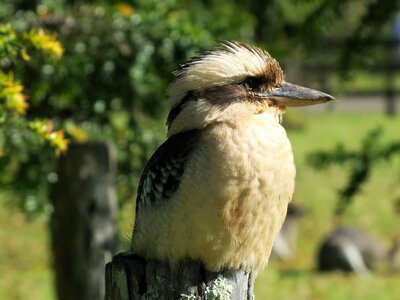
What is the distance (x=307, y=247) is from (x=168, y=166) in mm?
8537

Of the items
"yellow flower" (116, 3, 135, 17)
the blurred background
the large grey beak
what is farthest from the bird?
the large grey beak

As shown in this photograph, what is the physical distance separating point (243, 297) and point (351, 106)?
79.4ft

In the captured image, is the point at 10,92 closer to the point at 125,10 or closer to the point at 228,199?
the point at 228,199

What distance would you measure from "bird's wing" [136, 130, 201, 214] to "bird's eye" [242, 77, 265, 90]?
0.81 feet

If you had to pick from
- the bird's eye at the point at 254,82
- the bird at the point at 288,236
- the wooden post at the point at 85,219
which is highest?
the bird at the point at 288,236

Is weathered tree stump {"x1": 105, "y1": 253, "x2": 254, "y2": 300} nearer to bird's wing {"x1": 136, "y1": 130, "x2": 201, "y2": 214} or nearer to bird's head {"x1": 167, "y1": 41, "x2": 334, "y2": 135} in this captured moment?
bird's wing {"x1": 136, "y1": 130, "x2": 201, "y2": 214}

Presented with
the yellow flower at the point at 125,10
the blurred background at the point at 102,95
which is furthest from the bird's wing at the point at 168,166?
the yellow flower at the point at 125,10

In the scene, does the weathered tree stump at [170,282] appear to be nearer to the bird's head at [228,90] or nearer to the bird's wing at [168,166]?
the bird's wing at [168,166]

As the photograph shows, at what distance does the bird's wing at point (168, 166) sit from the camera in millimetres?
2529

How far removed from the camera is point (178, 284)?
2.45 m

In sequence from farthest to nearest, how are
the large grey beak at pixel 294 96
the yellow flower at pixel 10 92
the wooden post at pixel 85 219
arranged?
the wooden post at pixel 85 219 < the yellow flower at pixel 10 92 < the large grey beak at pixel 294 96

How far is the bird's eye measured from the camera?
2668 mm

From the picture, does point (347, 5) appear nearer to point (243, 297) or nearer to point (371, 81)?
point (243, 297)

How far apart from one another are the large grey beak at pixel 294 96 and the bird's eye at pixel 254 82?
0.12 ft
